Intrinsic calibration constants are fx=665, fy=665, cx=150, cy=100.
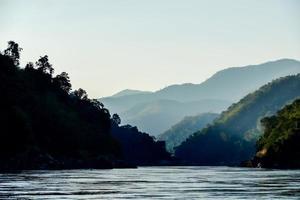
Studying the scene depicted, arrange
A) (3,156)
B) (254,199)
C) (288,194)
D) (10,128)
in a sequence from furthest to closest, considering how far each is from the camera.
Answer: (10,128) < (3,156) < (288,194) < (254,199)

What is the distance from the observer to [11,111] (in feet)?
651

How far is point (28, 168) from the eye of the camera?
18338cm

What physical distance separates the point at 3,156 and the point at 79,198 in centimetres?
12155

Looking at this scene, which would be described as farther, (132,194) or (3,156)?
(3,156)

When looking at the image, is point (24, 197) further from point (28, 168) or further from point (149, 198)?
point (28, 168)

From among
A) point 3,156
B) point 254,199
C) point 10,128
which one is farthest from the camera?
point 10,128

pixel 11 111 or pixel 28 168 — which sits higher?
pixel 11 111

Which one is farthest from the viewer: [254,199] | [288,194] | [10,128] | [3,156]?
[10,128]

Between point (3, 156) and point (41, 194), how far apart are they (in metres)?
116

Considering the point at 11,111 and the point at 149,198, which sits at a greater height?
the point at 11,111

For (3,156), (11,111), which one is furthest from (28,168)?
(11,111)

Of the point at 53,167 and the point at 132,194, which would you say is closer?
the point at 132,194

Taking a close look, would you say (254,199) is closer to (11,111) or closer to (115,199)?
(115,199)

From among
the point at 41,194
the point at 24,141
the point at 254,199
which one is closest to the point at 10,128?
the point at 24,141
